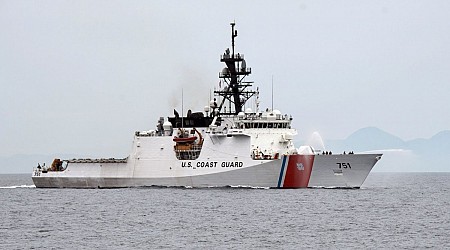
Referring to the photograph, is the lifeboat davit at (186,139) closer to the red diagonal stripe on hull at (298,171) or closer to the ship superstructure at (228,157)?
the ship superstructure at (228,157)

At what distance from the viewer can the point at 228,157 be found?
53188 mm

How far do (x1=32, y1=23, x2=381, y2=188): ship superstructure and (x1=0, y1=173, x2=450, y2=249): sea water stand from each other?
1171 mm

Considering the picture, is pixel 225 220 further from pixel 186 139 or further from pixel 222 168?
pixel 186 139

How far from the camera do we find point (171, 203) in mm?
46625

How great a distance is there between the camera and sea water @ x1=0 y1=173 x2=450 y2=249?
32.0 meters

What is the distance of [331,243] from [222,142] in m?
22.9

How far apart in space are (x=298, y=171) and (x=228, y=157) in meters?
4.76

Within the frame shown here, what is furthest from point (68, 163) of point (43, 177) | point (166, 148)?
point (166, 148)

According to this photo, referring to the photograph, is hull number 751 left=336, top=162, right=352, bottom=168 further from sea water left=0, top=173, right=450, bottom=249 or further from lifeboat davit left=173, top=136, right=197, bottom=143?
lifeboat davit left=173, top=136, right=197, bottom=143

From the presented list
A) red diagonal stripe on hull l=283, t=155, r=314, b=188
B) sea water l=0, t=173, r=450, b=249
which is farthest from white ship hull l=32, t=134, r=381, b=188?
sea water l=0, t=173, r=450, b=249

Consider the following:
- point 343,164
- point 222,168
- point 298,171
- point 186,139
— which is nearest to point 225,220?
point 298,171

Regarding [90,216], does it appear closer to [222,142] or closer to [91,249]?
[91,249]

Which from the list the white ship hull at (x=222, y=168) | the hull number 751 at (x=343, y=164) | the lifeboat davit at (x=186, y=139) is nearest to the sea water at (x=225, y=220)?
the white ship hull at (x=222, y=168)

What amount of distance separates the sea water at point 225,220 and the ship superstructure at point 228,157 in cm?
117
